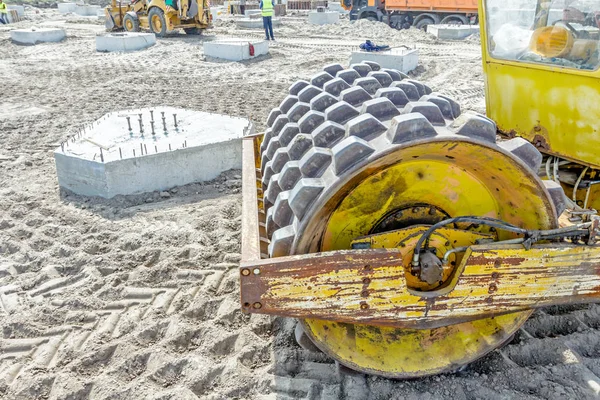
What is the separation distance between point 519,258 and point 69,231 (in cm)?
367

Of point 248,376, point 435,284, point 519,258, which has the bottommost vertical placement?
point 248,376

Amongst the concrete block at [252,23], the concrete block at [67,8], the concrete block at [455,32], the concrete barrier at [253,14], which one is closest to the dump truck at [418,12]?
the concrete block at [455,32]

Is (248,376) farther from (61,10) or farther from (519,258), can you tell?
(61,10)

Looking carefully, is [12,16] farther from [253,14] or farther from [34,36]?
[253,14]

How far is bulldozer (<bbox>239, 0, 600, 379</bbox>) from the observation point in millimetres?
2182

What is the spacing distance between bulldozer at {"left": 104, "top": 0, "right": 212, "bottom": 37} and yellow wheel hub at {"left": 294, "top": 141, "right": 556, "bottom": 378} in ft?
57.1

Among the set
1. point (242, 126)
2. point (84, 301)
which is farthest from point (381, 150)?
point (242, 126)

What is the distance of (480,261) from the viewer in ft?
7.43

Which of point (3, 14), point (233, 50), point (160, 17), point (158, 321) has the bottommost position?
point (158, 321)

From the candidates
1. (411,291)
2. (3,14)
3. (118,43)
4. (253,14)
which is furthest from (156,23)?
(411,291)

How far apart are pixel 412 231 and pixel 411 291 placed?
30 centimetres

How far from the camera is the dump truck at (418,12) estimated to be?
20359mm

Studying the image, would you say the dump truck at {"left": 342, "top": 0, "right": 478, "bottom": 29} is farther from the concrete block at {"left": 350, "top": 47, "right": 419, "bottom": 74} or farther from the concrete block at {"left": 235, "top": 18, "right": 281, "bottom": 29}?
the concrete block at {"left": 350, "top": 47, "right": 419, "bottom": 74}

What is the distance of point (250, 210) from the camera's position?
286 cm
